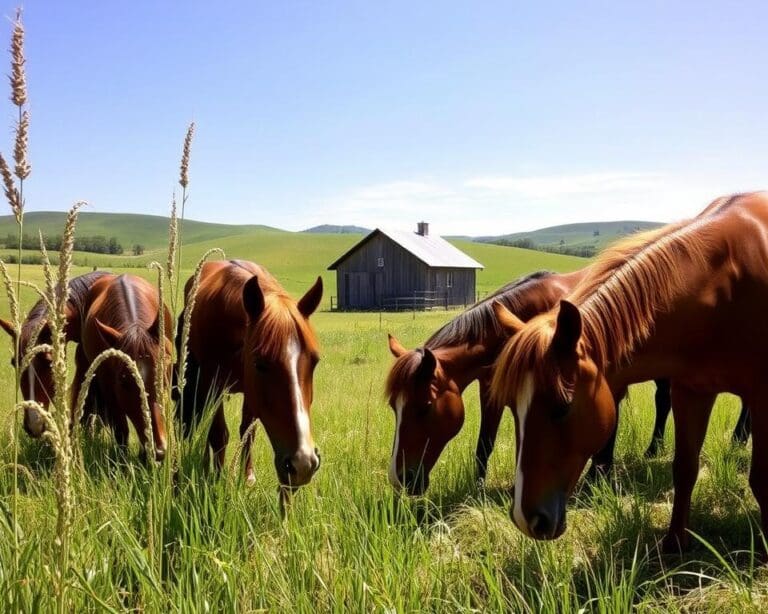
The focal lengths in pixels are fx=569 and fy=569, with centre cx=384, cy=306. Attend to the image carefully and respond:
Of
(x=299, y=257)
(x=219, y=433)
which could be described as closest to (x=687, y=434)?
(x=219, y=433)

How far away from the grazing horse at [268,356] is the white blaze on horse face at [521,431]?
3.59 ft

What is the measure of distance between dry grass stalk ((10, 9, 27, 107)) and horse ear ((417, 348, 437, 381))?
3.20 m

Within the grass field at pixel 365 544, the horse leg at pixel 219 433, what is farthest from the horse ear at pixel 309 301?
the horse leg at pixel 219 433

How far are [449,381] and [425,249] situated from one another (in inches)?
1531

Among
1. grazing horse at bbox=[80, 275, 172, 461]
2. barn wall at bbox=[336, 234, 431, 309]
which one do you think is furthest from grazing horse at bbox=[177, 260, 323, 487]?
barn wall at bbox=[336, 234, 431, 309]

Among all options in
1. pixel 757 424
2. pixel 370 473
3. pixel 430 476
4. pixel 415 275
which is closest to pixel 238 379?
pixel 370 473

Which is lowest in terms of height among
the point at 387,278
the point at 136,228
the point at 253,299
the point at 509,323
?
the point at 509,323

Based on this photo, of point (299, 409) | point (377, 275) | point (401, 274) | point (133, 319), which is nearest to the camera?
point (299, 409)

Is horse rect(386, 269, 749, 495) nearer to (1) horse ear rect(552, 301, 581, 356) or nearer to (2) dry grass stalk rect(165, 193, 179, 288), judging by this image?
(1) horse ear rect(552, 301, 581, 356)

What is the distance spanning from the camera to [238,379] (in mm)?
4516

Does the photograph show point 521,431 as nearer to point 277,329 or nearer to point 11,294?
point 277,329

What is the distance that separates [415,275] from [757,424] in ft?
123

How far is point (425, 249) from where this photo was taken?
42.9 metres

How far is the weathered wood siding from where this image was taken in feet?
134
